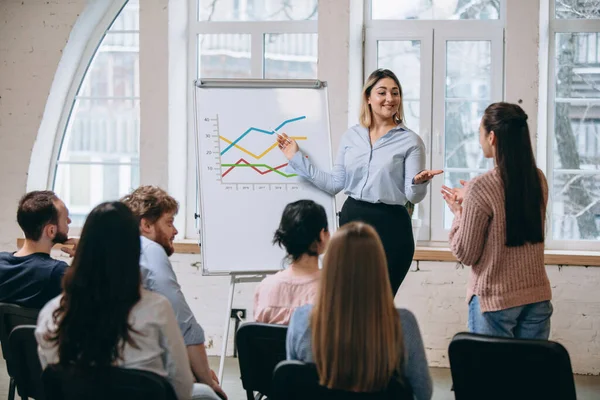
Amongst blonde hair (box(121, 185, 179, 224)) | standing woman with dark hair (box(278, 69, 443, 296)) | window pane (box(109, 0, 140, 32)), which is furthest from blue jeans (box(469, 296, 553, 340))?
window pane (box(109, 0, 140, 32))

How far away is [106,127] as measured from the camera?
5.62 meters

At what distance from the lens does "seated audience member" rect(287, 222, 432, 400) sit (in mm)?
1955

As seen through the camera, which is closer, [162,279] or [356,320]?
[356,320]

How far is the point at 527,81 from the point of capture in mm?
4840

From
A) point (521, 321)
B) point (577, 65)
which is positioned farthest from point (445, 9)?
point (521, 321)

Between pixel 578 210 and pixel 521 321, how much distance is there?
7.93 feet

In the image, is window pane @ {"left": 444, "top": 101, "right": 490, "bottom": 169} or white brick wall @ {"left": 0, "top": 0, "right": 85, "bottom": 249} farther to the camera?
white brick wall @ {"left": 0, "top": 0, "right": 85, "bottom": 249}

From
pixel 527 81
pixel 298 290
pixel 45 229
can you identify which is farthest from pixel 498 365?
pixel 527 81

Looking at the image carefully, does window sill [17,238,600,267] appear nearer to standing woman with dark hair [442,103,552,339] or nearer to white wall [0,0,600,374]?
white wall [0,0,600,374]

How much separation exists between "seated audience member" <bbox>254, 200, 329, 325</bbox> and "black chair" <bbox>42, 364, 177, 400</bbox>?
696 millimetres

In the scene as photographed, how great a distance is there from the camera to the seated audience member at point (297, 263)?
268 cm

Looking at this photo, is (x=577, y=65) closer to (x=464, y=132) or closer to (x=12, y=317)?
(x=464, y=132)

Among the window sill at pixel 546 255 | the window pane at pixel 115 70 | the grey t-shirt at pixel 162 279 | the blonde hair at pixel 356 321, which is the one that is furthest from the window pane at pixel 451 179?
the blonde hair at pixel 356 321

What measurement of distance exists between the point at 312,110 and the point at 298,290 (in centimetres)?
165
